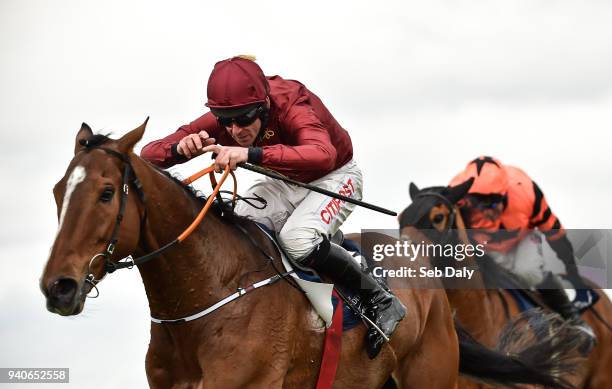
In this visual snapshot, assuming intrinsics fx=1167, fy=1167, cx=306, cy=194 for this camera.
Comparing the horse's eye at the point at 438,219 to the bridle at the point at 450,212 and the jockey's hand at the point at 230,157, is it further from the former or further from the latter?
the jockey's hand at the point at 230,157

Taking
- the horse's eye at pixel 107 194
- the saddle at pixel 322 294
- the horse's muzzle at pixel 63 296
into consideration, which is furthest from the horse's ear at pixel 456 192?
the horse's muzzle at pixel 63 296

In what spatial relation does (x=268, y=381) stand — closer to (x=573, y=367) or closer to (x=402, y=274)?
(x=402, y=274)

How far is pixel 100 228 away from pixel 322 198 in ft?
5.62

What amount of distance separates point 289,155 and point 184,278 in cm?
84

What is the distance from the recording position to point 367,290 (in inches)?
266

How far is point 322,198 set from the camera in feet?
22.1

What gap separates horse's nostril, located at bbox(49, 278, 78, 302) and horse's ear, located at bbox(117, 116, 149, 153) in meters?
0.75

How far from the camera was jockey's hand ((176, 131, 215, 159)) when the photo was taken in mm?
6254

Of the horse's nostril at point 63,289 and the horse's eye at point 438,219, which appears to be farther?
the horse's eye at point 438,219

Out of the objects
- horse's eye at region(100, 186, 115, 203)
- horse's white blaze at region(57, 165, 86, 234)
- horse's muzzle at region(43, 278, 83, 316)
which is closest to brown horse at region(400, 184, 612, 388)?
horse's eye at region(100, 186, 115, 203)

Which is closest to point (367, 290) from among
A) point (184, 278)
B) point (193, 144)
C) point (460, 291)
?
point (184, 278)

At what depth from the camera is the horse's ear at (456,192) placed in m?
9.71

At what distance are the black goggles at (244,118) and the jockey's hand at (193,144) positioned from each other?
0.40 ft

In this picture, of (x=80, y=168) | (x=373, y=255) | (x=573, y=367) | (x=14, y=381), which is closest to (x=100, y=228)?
(x=80, y=168)
